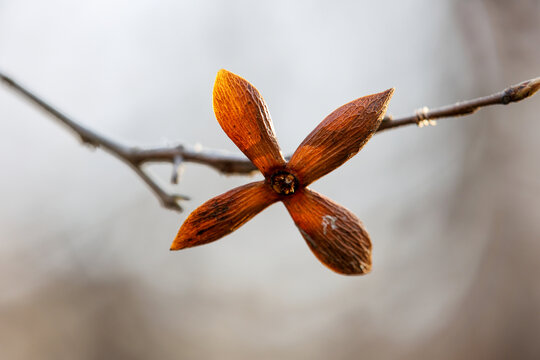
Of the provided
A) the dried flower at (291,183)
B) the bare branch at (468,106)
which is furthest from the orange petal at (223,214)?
the bare branch at (468,106)

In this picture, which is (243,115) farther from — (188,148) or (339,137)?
(188,148)

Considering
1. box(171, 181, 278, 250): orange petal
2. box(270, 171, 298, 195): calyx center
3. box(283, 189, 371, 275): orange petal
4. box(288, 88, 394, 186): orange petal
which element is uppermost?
box(288, 88, 394, 186): orange petal

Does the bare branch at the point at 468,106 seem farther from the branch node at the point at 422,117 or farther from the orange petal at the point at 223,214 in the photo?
the orange petal at the point at 223,214

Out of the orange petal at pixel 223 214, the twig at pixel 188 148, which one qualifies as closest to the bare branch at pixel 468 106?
the twig at pixel 188 148

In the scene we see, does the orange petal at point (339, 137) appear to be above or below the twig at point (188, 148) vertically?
below

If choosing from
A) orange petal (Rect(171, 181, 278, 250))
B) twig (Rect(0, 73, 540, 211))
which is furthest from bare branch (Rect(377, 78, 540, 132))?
orange petal (Rect(171, 181, 278, 250))

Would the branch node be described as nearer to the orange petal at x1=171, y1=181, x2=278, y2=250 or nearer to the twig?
the twig

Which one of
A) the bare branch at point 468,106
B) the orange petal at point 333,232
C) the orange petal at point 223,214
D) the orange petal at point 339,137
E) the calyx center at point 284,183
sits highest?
the bare branch at point 468,106

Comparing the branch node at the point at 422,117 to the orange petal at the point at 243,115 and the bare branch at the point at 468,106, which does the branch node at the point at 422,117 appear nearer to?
the bare branch at the point at 468,106
